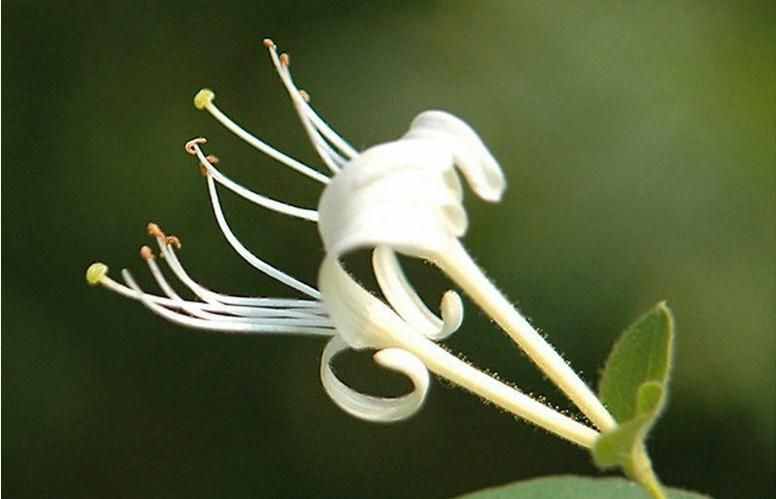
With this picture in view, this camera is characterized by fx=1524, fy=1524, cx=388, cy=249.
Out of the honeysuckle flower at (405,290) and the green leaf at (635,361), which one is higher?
the honeysuckle flower at (405,290)

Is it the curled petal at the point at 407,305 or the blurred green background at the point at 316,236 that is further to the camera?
the blurred green background at the point at 316,236

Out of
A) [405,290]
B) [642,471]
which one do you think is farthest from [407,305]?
[642,471]

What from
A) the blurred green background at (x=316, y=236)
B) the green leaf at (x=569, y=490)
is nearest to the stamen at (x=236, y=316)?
the green leaf at (x=569, y=490)

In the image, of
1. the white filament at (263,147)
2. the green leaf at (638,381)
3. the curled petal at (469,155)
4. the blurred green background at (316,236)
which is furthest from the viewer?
the blurred green background at (316,236)

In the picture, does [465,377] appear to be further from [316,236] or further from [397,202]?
[316,236]

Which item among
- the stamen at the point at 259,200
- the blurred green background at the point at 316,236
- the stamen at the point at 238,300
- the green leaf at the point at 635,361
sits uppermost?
the blurred green background at the point at 316,236

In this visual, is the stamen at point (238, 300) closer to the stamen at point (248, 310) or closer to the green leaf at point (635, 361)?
the stamen at point (248, 310)

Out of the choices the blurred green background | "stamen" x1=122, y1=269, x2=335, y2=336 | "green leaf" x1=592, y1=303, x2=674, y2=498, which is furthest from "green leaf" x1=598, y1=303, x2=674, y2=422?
the blurred green background
